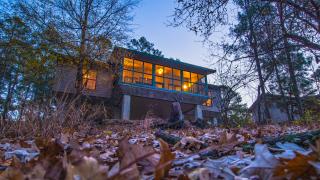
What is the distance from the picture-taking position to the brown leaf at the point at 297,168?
0.66 meters

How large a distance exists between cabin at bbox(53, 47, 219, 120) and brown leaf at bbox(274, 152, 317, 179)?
14051 mm

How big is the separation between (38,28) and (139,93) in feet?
24.1

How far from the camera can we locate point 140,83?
1705 cm

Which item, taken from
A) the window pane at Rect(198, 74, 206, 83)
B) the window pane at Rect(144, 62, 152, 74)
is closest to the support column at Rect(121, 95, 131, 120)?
the window pane at Rect(144, 62, 152, 74)

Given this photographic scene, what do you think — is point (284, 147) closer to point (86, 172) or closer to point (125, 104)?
point (86, 172)

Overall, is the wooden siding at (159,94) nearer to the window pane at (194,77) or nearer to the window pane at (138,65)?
the window pane at (138,65)

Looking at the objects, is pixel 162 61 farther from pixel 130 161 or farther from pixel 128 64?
pixel 130 161

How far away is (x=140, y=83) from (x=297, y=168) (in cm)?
1649

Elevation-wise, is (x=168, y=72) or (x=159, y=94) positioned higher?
(x=168, y=72)

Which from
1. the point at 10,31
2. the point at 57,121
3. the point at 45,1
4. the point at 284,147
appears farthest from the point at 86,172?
the point at 10,31

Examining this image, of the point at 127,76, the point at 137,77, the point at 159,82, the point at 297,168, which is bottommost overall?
the point at 297,168

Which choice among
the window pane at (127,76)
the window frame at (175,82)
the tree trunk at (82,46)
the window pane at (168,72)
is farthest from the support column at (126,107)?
the window pane at (168,72)

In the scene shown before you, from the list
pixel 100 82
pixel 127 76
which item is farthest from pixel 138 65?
pixel 100 82

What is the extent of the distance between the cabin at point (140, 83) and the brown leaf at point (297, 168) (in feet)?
46.1
